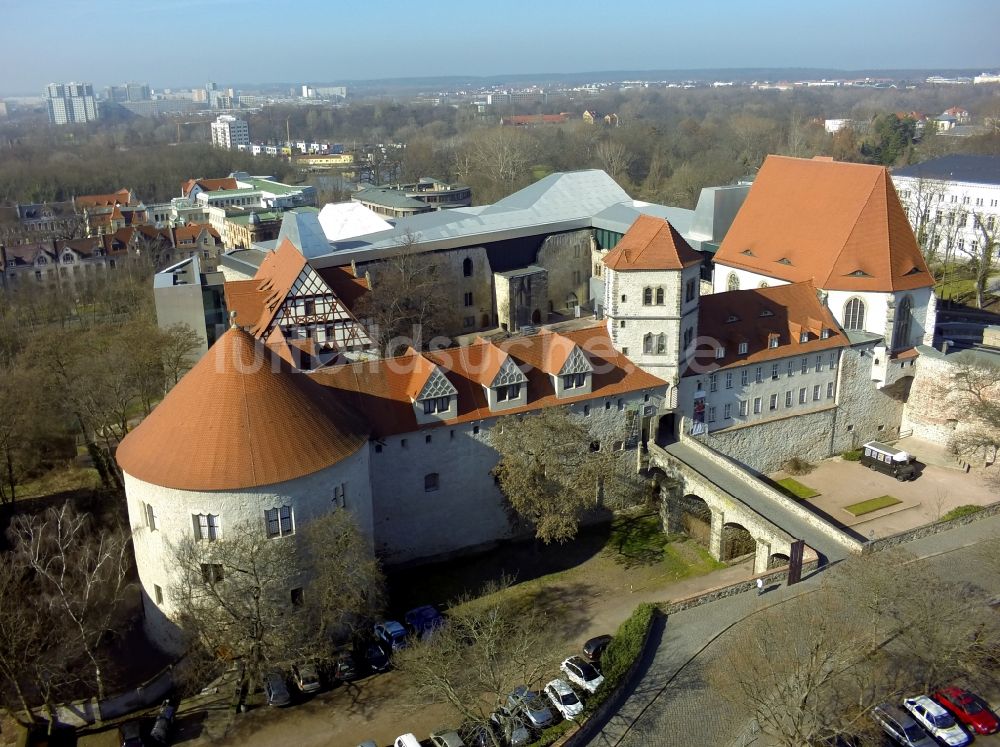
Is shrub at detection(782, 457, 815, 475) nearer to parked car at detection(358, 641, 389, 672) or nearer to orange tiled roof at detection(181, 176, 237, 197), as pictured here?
parked car at detection(358, 641, 389, 672)

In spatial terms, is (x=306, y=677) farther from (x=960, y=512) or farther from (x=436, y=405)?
(x=960, y=512)

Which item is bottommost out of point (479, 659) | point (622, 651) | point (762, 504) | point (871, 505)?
point (871, 505)

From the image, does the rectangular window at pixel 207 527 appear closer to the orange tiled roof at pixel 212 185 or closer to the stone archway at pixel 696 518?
the stone archway at pixel 696 518

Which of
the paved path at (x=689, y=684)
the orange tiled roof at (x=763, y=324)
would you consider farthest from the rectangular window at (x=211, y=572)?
the orange tiled roof at (x=763, y=324)

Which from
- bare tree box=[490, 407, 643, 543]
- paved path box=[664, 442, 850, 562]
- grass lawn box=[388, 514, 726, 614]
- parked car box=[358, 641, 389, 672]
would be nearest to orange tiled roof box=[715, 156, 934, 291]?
paved path box=[664, 442, 850, 562]

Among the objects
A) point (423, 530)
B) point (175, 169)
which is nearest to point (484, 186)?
point (175, 169)

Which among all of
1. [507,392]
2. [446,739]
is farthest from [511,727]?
[507,392]
